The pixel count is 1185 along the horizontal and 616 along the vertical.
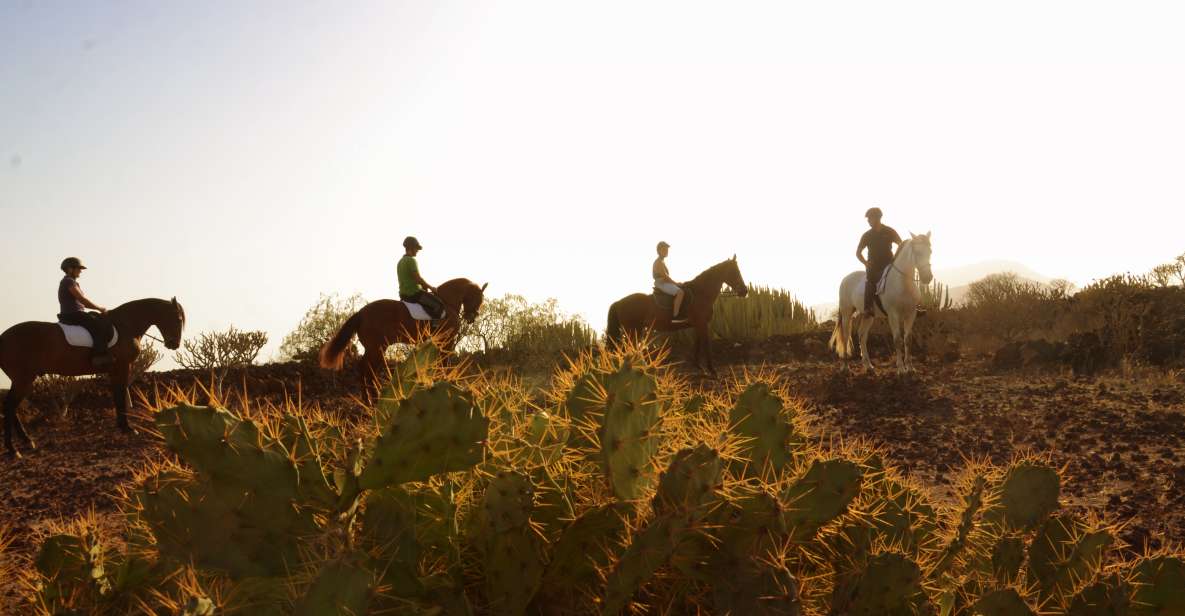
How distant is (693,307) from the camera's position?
15000mm

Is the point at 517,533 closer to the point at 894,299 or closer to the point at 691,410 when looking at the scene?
the point at 691,410

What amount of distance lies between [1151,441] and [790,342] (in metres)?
11.4

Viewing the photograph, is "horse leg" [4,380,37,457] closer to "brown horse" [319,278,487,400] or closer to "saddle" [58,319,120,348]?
"saddle" [58,319,120,348]

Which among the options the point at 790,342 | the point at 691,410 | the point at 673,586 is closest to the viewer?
the point at 673,586

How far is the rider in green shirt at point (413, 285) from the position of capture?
12188 mm

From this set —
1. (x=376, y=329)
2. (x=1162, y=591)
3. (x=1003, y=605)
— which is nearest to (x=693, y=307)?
(x=376, y=329)

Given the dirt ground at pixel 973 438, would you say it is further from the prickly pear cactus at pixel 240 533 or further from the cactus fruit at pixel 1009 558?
the prickly pear cactus at pixel 240 533

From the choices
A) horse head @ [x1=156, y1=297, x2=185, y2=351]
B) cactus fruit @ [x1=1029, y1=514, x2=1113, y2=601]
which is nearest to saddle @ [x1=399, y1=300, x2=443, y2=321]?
horse head @ [x1=156, y1=297, x2=185, y2=351]

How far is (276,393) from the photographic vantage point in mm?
14117

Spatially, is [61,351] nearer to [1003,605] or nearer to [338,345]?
[338,345]

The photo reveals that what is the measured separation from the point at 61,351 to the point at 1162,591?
1200 cm

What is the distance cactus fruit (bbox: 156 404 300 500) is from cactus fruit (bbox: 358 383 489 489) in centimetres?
17

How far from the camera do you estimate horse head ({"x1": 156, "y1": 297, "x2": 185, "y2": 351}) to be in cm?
1168

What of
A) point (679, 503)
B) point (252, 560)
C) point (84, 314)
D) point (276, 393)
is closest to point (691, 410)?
point (679, 503)
